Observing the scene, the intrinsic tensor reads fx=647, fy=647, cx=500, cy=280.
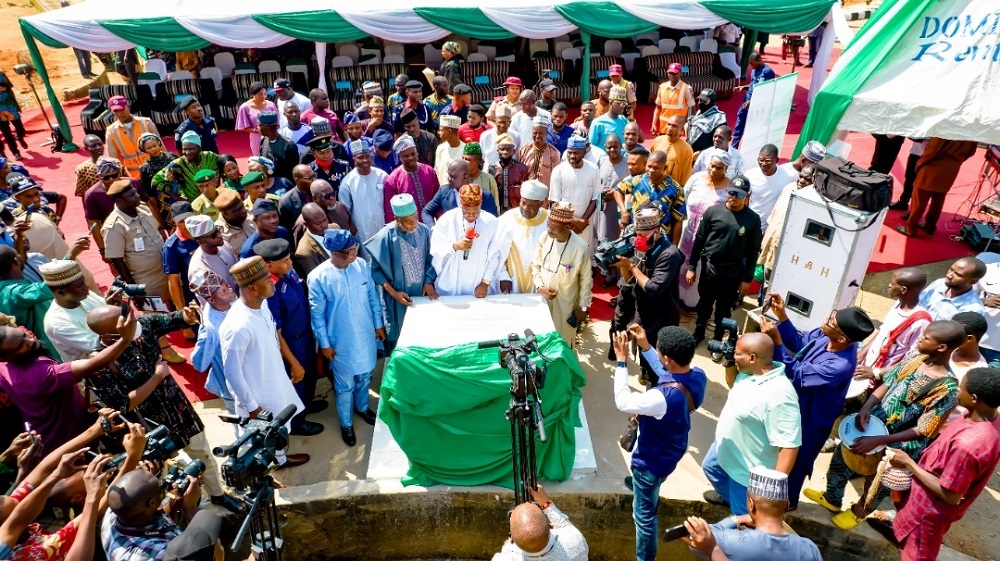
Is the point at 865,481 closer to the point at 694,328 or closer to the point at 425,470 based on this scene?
the point at 694,328

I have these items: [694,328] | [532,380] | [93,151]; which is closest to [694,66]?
[694,328]

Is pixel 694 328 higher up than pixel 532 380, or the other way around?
pixel 532 380

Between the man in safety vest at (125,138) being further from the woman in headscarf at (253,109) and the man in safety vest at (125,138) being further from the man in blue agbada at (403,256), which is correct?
the man in blue agbada at (403,256)

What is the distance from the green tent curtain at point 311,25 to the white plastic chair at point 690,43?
7190 millimetres

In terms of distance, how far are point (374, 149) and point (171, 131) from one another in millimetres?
7533

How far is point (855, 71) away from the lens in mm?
5984

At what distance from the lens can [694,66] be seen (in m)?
13.7

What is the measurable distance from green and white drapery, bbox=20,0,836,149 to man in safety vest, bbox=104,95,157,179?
12.3 ft

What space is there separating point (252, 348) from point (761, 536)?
2936 mm

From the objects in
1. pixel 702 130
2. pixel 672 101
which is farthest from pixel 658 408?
pixel 672 101

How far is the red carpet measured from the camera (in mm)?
6617

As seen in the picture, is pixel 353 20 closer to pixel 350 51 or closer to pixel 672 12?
pixel 350 51

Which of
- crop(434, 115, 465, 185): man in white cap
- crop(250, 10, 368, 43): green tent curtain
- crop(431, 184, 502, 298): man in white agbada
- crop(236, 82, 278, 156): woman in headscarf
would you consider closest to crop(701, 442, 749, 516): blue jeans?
crop(431, 184, 502, 298): man in white agbada

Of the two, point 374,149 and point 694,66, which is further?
point 694,66
